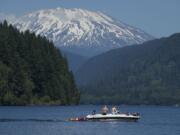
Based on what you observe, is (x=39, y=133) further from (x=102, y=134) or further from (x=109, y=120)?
(x=109, y=120)

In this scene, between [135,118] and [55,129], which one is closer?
[55,129]

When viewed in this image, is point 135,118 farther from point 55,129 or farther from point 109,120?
point 55,129

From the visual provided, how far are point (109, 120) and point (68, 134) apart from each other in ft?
120

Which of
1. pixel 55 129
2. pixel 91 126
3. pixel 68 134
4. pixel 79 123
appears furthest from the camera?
pixel 79 123

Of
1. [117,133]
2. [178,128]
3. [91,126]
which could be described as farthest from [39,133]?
[178,128]

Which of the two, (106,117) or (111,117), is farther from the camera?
(111,117)

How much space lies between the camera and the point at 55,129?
12106 centimetres

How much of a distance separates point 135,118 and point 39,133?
41638 mm

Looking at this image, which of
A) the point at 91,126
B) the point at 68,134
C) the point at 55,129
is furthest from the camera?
the point at 91,126

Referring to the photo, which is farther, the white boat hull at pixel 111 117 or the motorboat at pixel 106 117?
the motorboat at pixel 106 117

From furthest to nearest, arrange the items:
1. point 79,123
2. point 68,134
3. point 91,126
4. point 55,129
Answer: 1. point 79,123
2. point 91,126
3. point 55,129
4. point 68,134

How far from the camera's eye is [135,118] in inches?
5886

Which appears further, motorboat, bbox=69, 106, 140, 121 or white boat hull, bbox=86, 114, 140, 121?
motorboat, bbox=69, 106, 140, 121

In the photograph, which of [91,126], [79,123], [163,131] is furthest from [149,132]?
[79,123]
